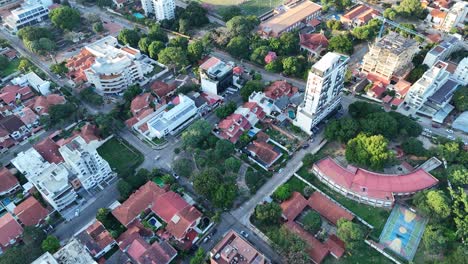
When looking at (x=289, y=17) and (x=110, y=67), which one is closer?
(x=110, y=67)

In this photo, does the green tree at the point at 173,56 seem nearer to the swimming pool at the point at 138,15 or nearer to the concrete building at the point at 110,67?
the concrete building at the point at 110,67

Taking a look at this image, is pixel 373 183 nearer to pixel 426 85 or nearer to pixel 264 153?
pixel 264 153

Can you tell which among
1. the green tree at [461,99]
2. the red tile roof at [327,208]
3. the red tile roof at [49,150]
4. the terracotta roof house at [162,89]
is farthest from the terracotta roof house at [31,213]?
the green tree at [461,99]

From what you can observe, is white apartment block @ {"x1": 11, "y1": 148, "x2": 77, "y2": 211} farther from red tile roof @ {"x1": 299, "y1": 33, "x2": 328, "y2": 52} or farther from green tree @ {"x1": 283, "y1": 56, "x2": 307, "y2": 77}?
red tile roof @ {"x1": 299, "y1": 33, "x2": 328, "y2": 52}

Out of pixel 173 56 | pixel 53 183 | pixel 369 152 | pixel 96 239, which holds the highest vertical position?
pixel 173 56

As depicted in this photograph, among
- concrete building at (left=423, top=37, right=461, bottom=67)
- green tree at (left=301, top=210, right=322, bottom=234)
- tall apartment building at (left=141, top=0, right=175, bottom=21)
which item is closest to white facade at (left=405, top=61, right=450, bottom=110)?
concrete building at (left=423, top=37, right=461, bottom=67)

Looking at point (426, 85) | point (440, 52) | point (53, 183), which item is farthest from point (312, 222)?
point (440, 52)

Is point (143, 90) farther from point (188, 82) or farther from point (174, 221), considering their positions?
point (174, 221)

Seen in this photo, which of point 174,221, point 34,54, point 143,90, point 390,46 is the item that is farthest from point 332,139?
point 34,54
